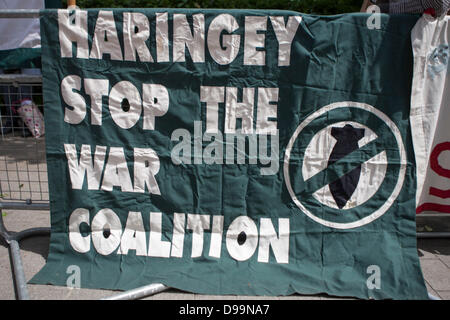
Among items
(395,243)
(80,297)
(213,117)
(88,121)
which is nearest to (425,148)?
(395,243)

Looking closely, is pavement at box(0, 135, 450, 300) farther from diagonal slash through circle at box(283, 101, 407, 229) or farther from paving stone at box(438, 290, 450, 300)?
diagonal slash through circle at box(283, 101, 407, 229)

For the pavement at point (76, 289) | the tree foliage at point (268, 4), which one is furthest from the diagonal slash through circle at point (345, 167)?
the tree foliage at point (268, 4)

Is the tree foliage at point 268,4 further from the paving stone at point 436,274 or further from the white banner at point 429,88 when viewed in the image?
the paving stone at point 436,274

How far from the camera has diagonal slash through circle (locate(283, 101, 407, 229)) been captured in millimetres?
3021

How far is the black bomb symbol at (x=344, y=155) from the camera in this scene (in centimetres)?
305

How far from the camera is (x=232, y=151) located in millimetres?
3076

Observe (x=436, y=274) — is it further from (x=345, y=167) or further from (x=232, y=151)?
(x=232, y=151)

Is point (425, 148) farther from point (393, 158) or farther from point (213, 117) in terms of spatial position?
point (213, 117)

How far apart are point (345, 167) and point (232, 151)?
3.12ft

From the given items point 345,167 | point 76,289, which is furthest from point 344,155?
point 76,289

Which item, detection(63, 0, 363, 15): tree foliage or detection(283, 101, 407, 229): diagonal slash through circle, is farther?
detection(63, 0, 363, 15): tree foliage

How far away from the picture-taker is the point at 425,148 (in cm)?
306

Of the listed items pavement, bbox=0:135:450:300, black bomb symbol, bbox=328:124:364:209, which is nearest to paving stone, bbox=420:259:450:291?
pavement, bbox=0:135:450:300
